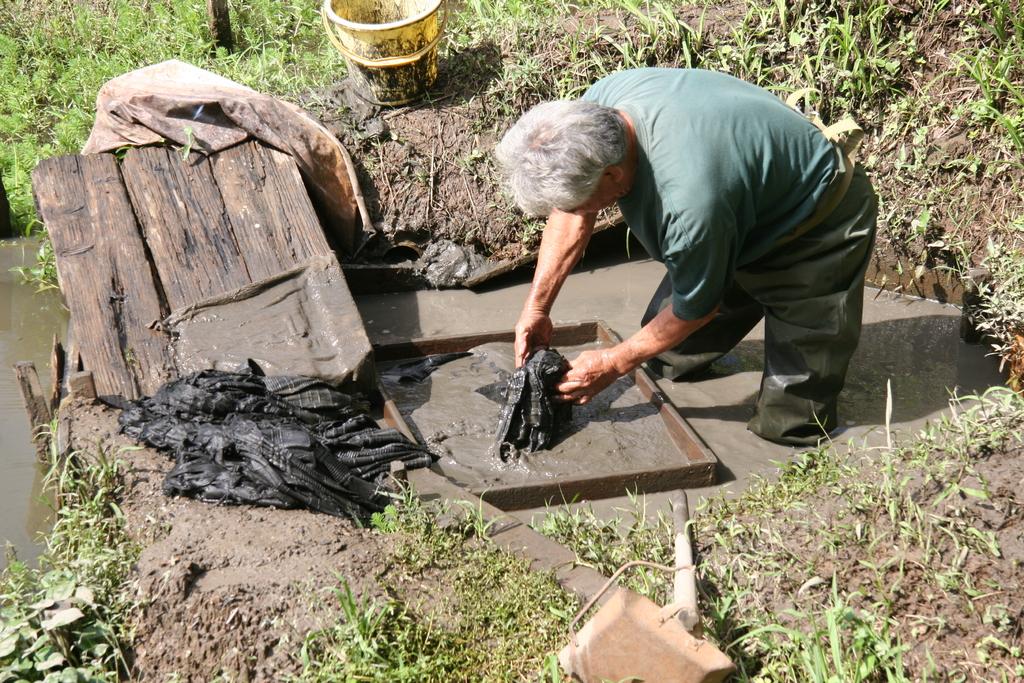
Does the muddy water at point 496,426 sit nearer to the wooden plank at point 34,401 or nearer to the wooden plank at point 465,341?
the wooden plank at point 465,341

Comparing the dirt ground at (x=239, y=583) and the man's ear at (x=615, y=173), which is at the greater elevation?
the man's ear at (x=615, y=173)

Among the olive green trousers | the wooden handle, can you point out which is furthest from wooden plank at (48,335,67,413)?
the olive green trousers

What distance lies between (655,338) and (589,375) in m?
0.34

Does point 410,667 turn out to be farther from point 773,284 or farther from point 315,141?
point 315,141

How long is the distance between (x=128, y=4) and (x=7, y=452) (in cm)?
542

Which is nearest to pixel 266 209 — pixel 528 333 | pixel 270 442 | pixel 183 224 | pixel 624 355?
pixel 183 224

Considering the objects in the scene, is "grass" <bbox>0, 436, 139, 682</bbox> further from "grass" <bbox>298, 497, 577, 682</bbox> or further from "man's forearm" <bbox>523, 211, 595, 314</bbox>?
"man's forearm" <bbox>523, 211, 595, 314</bbox>

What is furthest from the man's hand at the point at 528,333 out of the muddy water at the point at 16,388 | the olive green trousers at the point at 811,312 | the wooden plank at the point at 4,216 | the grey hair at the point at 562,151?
the wooden plank at the point at 4,216

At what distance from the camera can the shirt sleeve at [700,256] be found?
3.54 metres

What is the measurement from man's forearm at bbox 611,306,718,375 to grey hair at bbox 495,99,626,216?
26.3 inches

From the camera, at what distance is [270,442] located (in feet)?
12.7

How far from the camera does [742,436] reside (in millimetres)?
4637

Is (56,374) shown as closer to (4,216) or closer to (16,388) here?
(16,388)

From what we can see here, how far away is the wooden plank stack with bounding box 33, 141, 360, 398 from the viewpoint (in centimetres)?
468
